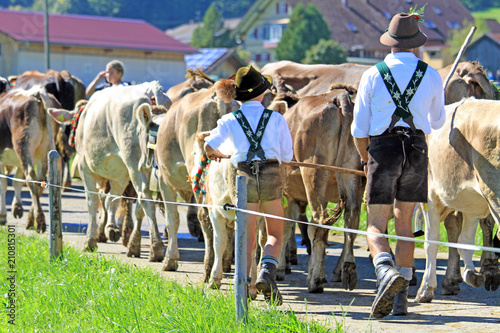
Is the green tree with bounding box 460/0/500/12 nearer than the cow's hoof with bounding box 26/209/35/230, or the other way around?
the cow's hoof with bounding box 26/209/35/230

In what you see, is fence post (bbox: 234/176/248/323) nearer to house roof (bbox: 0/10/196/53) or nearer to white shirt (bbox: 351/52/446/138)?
white shirt (bbox: 351/52/446/138)

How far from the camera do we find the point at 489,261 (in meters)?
7.94

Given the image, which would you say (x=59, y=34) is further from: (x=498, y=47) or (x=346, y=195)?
(x=498, y=47)

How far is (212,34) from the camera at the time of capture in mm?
86688

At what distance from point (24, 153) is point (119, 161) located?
1.99 meters

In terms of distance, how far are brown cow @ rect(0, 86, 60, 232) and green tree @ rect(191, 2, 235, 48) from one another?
7462 centimetres

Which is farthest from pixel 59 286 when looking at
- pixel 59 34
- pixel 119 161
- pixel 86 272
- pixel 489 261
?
pixel 59 34

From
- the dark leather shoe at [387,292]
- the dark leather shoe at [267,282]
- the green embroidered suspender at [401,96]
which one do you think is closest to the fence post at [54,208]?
the dark leather shoe at [267,282]

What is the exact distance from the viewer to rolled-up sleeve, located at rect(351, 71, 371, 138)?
21.3 ft

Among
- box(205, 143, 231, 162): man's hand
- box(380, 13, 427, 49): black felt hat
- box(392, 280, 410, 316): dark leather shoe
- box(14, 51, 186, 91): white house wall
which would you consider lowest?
box(14, 51, 186, 91): white house wall

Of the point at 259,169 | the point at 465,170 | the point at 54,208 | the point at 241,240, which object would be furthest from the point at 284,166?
the point at 54,208

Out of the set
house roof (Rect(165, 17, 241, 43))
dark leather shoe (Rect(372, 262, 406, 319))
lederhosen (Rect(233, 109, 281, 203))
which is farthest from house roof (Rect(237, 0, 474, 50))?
dark leather shoe (Rect(372, 262, 406, 319))

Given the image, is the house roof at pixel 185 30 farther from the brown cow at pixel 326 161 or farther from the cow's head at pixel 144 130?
Result: the brown cow at pixel 326 161

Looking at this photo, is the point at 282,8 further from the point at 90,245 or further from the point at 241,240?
the point at 241,240
